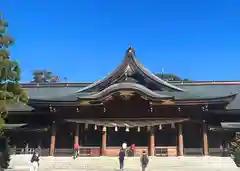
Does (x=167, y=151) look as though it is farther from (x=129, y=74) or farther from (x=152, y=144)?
(x=129, y=74)

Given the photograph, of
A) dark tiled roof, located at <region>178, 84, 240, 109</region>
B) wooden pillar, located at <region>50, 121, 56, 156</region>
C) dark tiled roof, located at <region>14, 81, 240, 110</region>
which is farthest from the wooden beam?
wooden pillar, located at <region>50, 121, 56, 156</region>

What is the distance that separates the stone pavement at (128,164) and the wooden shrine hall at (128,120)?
→ 2311 mm

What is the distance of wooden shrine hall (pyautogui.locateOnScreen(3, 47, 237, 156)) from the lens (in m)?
26.7

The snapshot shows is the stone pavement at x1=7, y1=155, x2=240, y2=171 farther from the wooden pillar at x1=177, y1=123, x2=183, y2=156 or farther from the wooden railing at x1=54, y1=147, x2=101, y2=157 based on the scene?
the wooden railing at x1=54, y1=147, x2=101, y2=157

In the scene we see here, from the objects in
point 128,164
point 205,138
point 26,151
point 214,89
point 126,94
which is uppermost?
point 214,89

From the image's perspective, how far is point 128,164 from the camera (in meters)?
23.3

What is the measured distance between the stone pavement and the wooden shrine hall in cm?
231

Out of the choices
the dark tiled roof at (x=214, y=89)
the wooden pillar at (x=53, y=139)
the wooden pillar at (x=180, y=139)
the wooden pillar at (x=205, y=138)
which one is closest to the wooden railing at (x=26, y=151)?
the wooden pillar at (x=53, y=139)

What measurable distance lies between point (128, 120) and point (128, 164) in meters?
5.05

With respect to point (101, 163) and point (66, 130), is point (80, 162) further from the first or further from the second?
point (66, 130)

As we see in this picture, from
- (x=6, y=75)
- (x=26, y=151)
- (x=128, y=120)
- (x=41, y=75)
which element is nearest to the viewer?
(x=6, y=75)

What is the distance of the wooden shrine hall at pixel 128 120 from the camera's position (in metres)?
26.7

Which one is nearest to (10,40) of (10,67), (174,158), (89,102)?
(10,67)

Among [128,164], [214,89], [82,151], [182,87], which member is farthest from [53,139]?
[214,89]
